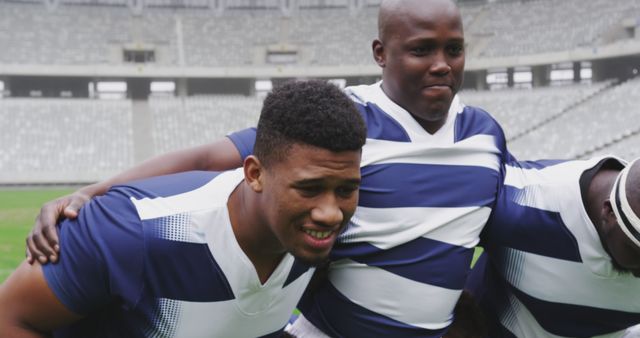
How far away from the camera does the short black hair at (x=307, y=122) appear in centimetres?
190

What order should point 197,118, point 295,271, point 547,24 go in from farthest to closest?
point 547,24 < point 197,118 < point 295,271

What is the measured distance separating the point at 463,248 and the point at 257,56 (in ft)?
113

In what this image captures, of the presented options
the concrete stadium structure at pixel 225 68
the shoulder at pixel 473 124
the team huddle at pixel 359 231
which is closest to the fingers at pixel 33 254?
the team huddle at pixel 359 231

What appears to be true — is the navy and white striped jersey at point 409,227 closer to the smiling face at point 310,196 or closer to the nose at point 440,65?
the nose at point 440,65

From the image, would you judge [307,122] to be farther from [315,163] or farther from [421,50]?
[421,50]

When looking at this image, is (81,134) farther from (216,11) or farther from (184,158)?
(184,158)

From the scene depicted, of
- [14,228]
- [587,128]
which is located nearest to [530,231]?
[14,228]

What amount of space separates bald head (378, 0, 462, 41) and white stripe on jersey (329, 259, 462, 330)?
2.95 feet

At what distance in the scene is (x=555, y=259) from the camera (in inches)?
95.7

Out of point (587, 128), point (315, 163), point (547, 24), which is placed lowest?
point (587, 128)

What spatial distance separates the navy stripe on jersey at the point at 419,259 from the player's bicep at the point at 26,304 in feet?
3.40

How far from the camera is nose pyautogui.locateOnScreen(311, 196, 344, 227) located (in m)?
1.88

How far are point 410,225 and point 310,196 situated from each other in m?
0.63

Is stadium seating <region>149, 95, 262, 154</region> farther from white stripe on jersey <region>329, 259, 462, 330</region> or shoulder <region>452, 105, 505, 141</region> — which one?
white stripe on jersey <region>329, 259, 462, 330</region>
